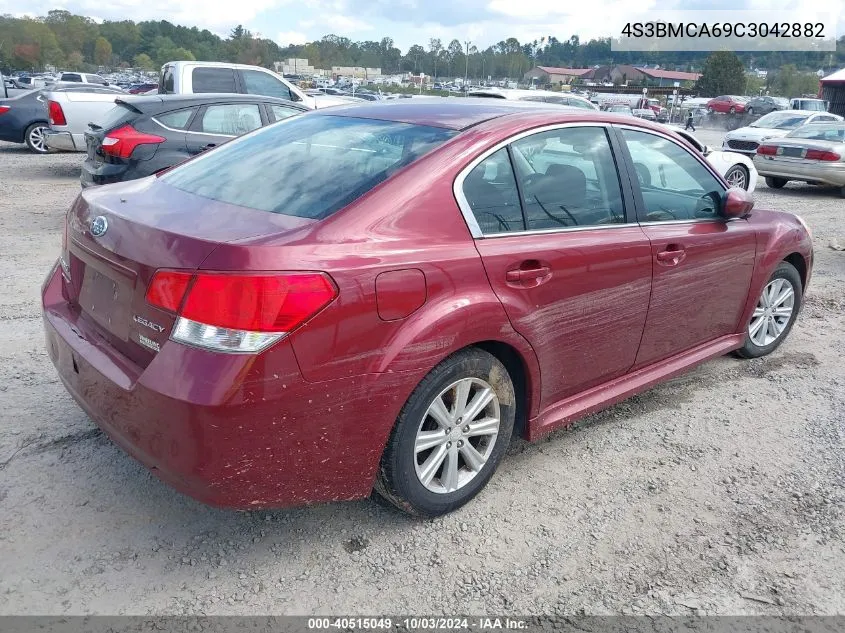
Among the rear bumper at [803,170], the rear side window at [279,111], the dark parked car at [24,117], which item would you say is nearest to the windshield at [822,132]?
the rear bumper at [803,170]

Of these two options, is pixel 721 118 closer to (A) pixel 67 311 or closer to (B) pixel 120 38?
(A) pixel 67 311

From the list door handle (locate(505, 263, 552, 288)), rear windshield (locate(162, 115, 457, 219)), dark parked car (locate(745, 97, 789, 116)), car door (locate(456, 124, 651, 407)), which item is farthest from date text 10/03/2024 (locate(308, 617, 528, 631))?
dark parked car (locate(745, 97, 789, 116))

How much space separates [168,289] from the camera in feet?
7.78

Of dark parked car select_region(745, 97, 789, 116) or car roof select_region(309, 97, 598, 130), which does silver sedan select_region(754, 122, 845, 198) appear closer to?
car roof select_region(309, 97, 598, 130)

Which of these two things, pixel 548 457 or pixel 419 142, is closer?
pixel 419 142

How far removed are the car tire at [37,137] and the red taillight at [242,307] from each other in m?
14.2

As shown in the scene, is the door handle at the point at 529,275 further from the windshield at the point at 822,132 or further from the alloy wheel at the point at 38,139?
the alloy wheel at the point at 38,139

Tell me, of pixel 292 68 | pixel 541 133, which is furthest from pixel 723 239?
pixel 292 68

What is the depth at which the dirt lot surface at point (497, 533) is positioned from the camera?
2555 millimetres

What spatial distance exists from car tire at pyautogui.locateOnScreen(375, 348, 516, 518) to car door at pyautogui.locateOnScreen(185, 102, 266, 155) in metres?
5.78

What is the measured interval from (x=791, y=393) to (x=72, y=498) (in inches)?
155

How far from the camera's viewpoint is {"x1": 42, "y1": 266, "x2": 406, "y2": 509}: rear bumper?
2273 millimetres

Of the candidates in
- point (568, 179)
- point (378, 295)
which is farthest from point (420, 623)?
point (568, 179)

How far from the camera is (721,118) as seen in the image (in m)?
44.1
